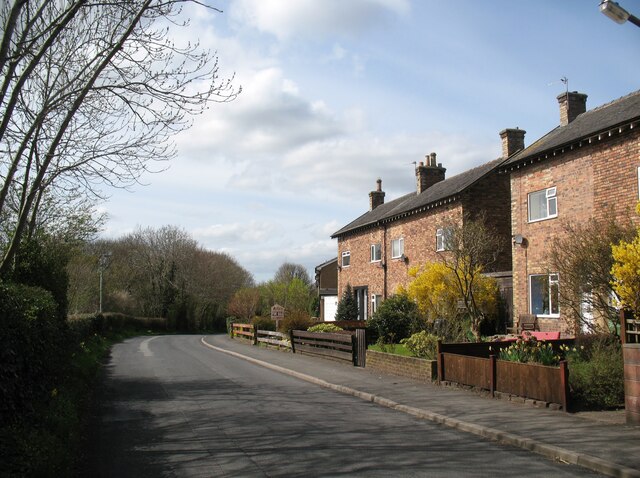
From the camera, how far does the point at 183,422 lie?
1015 cm

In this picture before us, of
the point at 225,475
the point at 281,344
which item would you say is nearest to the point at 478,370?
the point at 225,475

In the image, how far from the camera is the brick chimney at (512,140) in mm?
26312

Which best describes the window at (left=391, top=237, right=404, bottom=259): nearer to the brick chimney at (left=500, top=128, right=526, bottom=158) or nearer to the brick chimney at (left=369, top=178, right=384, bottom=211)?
the brick chimney at (left=500, top=128, right=526, bottom=158)

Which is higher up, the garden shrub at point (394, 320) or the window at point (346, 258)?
the window at point (346, 258)

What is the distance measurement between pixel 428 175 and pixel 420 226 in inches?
227

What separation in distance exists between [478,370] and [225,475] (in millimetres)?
7166

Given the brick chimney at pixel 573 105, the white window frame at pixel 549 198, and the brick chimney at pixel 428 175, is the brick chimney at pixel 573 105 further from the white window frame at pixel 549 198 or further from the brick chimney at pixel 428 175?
the brick chimney at pixel 428 175

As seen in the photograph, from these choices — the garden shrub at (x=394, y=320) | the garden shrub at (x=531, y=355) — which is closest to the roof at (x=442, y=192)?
the garden shrub at (x=394, y=320)

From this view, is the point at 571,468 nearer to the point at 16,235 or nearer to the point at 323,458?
the point at 323,458

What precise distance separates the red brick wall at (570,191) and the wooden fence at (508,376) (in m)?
4.47

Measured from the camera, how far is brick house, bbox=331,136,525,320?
86.1 feet

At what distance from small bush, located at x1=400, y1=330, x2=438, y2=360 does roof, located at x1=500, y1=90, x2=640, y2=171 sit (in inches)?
322

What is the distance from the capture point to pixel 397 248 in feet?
107

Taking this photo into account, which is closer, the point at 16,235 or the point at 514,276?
the point at 16,235
